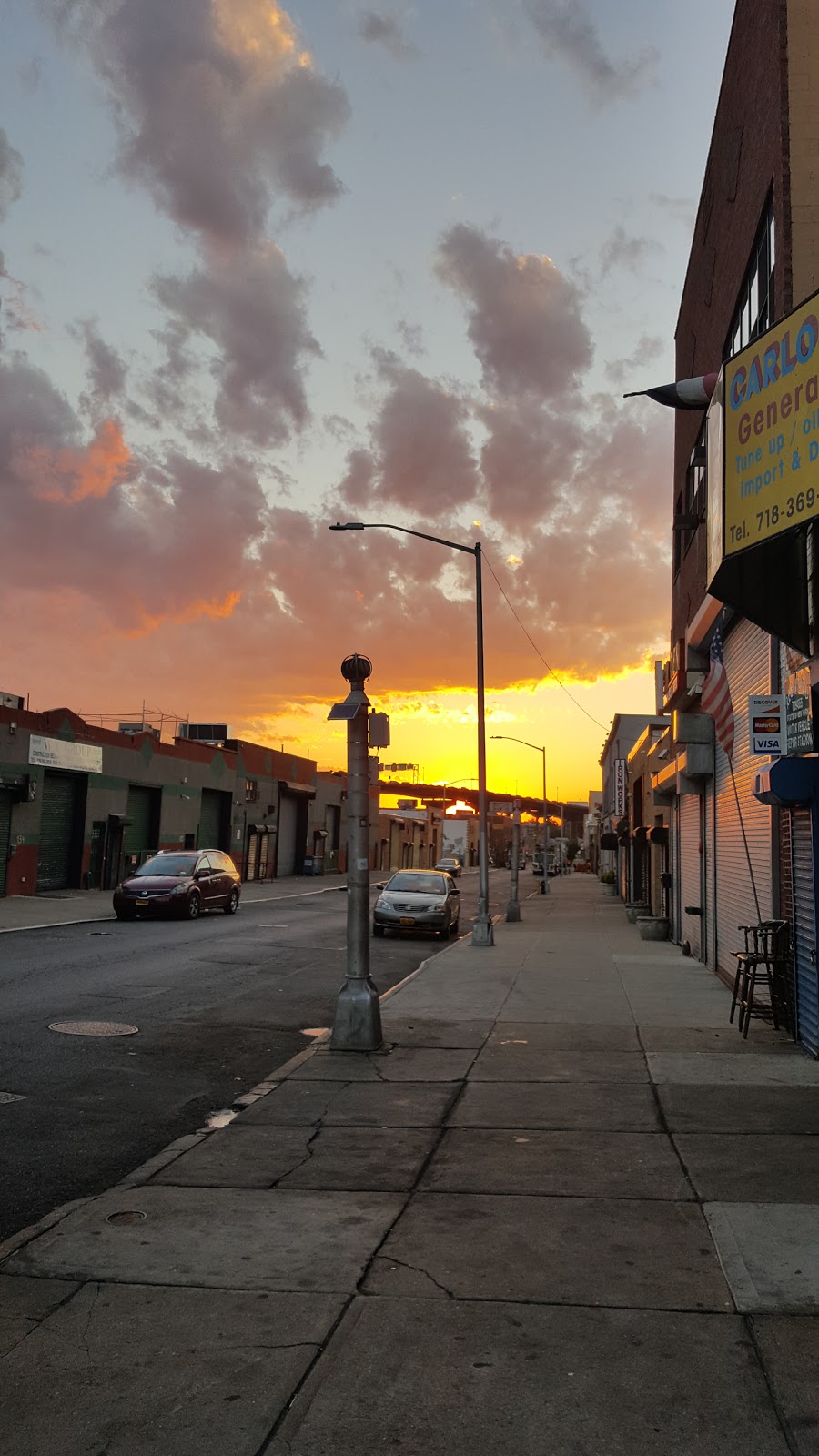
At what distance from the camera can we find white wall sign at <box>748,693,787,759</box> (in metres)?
10.9

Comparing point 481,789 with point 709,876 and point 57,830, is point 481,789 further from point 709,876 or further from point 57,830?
point 57,830

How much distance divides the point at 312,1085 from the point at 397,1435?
5.66 m

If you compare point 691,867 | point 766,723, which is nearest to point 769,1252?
point 766,723

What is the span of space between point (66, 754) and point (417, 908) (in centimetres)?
1627

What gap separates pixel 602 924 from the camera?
31234 mm

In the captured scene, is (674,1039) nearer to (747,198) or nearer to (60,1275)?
(60,1275)

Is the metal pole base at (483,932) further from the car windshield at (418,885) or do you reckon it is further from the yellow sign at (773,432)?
the yellow sign at (773,432)

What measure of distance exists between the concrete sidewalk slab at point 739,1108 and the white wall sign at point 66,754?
A: 2912 cm

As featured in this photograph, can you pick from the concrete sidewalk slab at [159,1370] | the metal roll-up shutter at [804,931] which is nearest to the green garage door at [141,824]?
the metal roll-up shutter at [804,931]

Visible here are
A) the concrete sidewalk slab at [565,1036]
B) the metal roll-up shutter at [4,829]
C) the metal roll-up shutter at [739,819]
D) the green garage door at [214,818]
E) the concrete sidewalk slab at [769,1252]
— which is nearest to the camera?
the concrete sidewalk slab at [769,1252]

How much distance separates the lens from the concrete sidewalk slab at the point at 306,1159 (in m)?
6.45

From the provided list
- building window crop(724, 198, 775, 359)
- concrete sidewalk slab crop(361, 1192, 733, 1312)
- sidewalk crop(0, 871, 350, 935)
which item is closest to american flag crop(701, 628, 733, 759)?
building window crop(724, 198, 775, 359)

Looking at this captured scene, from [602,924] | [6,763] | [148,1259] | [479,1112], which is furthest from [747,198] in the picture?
[6,763]

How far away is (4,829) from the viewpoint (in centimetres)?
3275
